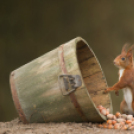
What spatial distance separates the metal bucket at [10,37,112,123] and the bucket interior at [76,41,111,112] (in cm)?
45

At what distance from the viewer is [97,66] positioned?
2.30 metres

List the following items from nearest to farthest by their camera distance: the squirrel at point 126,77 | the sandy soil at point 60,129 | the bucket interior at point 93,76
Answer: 1. the sandy soil at point 60,129
2. the squirrel at point 126,77
3. the bucket interior at point 93,76

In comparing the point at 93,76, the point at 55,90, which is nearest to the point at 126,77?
the point at 93,76

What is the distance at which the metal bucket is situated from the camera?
5.40ft

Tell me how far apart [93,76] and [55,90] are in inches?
29.9

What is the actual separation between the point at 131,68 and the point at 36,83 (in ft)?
2.87

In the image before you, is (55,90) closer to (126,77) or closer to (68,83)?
(68,83)

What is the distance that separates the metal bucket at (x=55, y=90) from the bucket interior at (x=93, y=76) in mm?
452

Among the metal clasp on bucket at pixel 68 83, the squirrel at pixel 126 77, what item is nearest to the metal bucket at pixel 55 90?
the metal clasp on bucket at pixel 68 83

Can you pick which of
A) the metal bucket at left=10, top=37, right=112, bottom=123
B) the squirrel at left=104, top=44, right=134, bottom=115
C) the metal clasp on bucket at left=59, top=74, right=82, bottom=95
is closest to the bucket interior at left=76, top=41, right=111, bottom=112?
the squirrel at left=104, top=44, right=134, bottom=115

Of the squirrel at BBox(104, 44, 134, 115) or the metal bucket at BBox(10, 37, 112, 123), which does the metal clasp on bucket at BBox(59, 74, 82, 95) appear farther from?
the squirrel at BBox(104, 44, 134, 115)

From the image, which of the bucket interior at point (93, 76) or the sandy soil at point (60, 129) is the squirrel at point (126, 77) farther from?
the sandy soil at point (60, 129)

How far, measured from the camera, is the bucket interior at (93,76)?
226 cm

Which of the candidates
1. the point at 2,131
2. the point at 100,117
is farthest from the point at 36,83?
the point at 100,117
